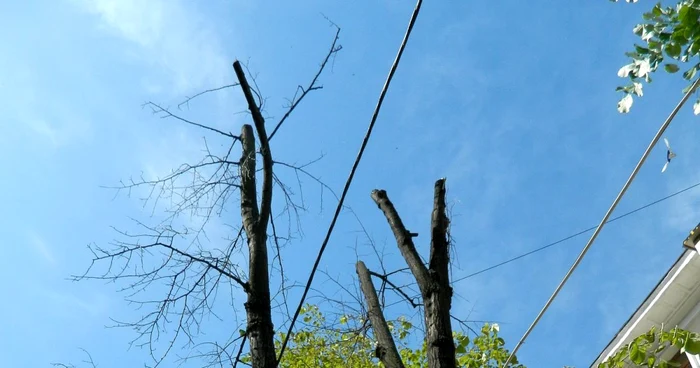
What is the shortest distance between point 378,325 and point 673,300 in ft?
16.9

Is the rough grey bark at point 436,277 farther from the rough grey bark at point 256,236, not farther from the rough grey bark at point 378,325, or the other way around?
the rough grey bark at point 256,236

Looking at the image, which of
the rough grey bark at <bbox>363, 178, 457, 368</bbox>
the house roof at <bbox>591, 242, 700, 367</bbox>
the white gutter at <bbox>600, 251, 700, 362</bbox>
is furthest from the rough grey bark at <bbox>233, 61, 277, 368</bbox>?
the house roof at <bbox>591, 242, 700, 367</bbox>

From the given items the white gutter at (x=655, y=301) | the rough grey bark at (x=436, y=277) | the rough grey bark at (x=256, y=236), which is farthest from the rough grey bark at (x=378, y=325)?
the white gutter at (x=655, y=301)

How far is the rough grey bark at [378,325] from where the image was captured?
5.30 m

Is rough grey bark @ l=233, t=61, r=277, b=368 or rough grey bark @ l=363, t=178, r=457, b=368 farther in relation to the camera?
rough grey bark @ l=233, t=61, r=277, b=368

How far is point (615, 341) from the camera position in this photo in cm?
974

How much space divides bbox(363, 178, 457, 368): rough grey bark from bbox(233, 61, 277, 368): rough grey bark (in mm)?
1053

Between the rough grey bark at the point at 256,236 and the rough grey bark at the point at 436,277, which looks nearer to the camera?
the rough grey bark at the point at 436,277

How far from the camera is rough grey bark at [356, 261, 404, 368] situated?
5.30m

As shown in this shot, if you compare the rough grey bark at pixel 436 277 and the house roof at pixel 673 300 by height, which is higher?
the house roof at pixel 673 300

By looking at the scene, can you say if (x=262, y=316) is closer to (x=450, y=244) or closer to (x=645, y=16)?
(x=450, y=244)

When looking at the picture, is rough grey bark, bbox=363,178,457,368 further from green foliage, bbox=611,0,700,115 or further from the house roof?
the house roof

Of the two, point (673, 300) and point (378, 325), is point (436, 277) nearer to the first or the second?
point (378, 325)

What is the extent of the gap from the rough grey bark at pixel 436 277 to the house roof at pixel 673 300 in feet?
15.4
